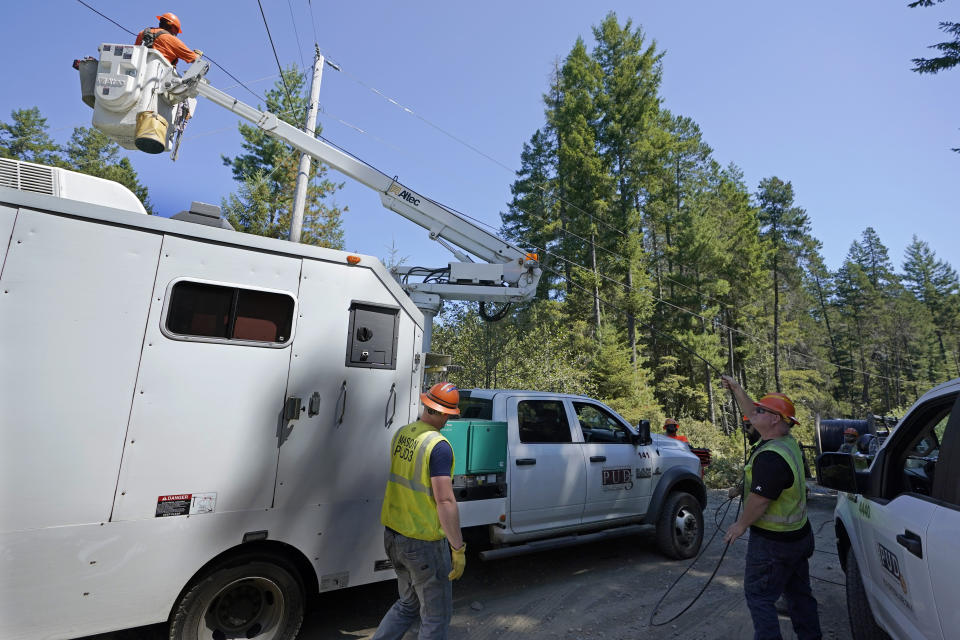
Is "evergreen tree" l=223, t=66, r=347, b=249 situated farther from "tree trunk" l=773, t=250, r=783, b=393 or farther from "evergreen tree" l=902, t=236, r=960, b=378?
"evergreen tree" l=902, t=236, r=960, b=378

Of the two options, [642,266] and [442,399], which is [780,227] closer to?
[642,266]

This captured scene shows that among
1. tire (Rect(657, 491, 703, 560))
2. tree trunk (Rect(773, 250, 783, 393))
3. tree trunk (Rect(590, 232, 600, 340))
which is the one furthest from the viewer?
tree trunk (Rect(773, 250, 783, 393))

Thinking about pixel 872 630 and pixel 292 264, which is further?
pixel 292 264

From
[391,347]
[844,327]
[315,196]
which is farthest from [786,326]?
[391,347]

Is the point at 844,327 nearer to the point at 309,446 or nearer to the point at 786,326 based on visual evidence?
the point at 786,326

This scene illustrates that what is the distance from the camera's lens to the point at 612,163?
25.8 meters

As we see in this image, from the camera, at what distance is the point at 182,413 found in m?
3.14

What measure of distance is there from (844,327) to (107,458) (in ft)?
198

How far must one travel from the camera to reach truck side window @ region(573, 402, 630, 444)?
592cm

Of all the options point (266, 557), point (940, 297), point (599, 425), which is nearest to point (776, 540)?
point (599, 425)

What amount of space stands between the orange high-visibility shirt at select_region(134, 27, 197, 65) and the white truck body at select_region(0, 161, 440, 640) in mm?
3772

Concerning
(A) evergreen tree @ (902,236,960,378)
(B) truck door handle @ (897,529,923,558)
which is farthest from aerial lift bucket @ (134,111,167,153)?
(A) evergreen tree @ (902,236,960,378)

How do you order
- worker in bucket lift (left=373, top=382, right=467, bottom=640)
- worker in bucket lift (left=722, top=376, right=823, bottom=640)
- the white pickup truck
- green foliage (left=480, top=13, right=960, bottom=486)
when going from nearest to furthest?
worker in bucket lift (left=373, top=382, right=467, bottom=640) < worker in bucket lift (left=722, top=376, right=823, bottom=640) < the white pickup truck < green foliage (left=480, top=13, right=960, bottom=486)

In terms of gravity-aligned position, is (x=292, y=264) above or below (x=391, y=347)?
above
